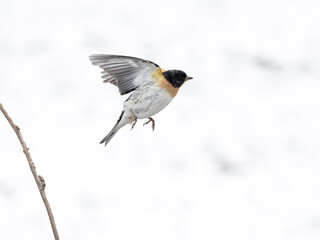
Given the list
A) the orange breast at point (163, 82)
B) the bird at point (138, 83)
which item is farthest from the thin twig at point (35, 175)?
the orange breast at point (163, 82)

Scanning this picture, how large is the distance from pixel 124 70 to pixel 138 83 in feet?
0.13

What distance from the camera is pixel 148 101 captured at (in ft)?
2.56

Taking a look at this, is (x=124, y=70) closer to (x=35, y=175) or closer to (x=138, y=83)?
(x=138, y=83)

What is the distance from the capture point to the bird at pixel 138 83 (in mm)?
770

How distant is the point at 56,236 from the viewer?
1.95ft

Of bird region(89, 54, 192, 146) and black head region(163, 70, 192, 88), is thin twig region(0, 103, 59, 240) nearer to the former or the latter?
bird region(89, 54, 192, 146)

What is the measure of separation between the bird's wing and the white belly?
0.10 ft

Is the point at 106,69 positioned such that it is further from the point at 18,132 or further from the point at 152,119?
the point at 18,132

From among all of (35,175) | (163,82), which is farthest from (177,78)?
(35,175)

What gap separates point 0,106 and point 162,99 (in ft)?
0.78

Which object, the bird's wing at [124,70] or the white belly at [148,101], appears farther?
the bird's wing at [124,70]

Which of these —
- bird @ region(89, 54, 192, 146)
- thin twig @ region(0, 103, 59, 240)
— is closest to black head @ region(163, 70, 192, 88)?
bird @ region(89, 54, 192, 146)

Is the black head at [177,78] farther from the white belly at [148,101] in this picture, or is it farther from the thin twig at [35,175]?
the thin twig at [35,175]

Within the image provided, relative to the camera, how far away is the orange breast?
780 millimetres
